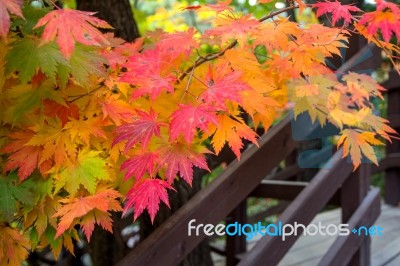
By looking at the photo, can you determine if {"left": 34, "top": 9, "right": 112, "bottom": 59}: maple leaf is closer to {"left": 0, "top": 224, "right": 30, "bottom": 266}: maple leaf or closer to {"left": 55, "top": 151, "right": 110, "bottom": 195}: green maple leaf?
{"left": 55, "top": 151, "right": 110, "bottom": 195}: green maple leaf

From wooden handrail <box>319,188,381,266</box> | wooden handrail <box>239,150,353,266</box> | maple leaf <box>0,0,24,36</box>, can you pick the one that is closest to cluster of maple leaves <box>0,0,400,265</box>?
maple leaf <box>0,0,24,36</box>

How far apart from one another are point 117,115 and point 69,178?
0.75ft

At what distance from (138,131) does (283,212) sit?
0.95m

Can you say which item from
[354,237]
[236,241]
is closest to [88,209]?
[354,237]

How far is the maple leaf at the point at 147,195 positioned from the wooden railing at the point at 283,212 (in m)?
0.32

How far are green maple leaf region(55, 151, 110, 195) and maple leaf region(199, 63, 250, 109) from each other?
35 cm

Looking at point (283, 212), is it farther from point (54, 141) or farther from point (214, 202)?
point (54, 141)

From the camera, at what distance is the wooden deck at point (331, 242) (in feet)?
8.17

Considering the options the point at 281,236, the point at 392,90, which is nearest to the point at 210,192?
the point at 281,236

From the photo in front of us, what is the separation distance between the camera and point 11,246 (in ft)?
3.94

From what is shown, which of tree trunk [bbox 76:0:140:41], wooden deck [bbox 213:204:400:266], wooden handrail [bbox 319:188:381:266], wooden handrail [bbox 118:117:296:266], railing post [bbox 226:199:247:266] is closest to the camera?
wooden handrail [bbox 118:117:296:266]

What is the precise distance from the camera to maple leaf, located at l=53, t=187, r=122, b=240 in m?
1.08

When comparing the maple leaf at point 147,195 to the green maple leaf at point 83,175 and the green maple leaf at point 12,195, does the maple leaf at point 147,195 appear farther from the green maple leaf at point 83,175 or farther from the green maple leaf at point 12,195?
the green maple leaf at point 12,195

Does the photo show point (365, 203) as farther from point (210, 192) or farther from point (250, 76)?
point (250, 76)
